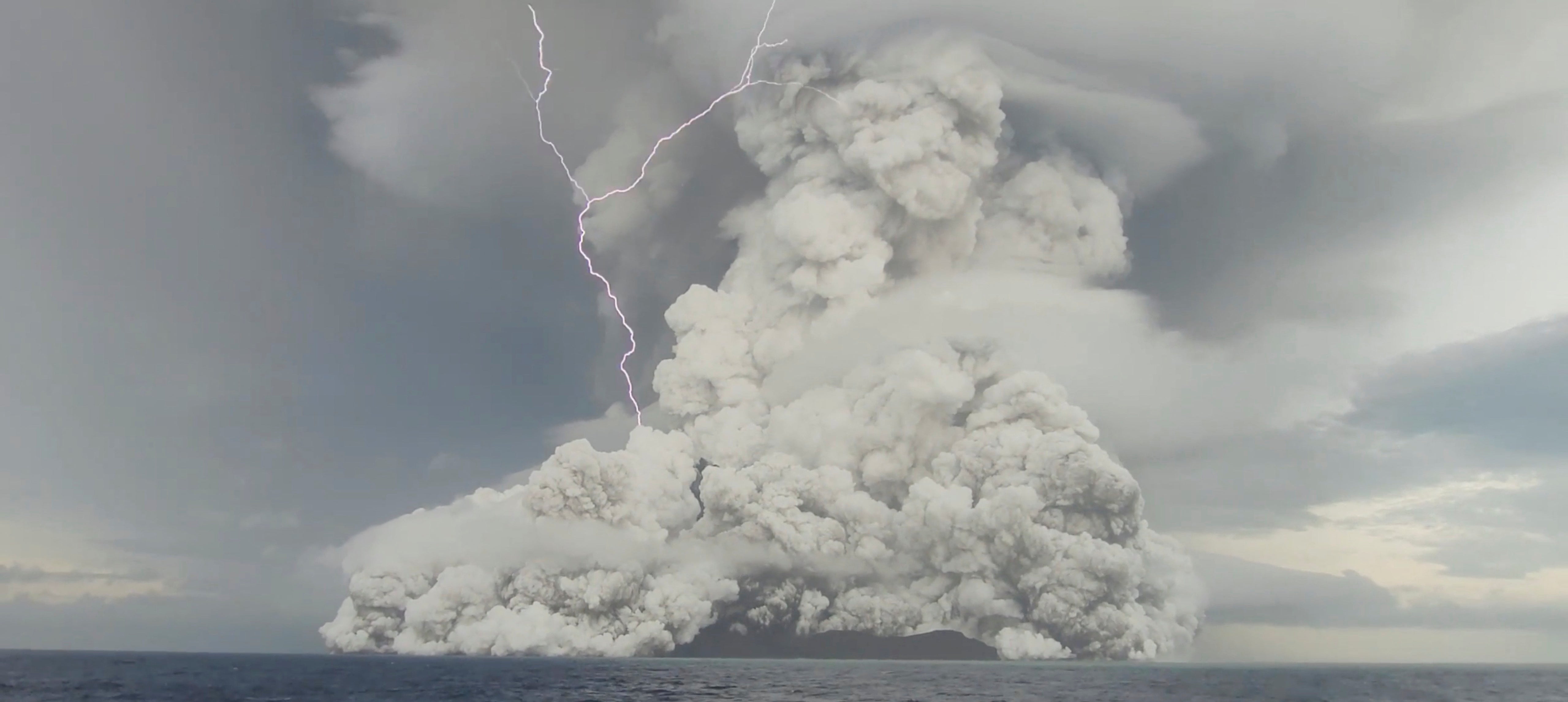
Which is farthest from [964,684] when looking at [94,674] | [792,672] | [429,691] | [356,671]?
[94,674]

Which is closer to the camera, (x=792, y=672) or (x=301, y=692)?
(x=301, y=692)

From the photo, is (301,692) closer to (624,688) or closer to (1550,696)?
(624,688)

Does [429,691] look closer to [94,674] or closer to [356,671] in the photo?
[356,671]

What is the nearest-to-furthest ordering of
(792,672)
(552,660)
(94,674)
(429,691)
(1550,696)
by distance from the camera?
(429,691) → (1550,696) → (94,674) → (792,672) → (552,660)

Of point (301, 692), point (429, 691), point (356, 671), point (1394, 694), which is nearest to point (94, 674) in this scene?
point (356, 671)

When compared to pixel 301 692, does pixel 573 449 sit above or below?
above

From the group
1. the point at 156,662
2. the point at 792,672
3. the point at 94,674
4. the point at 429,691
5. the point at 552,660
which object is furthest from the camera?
the point at 156,662
